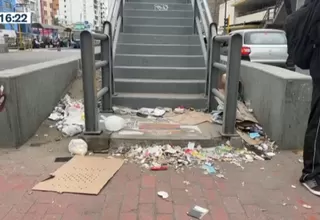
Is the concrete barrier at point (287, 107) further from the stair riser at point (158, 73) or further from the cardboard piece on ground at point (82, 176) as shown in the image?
the cardboard piece on ground at point (82, 176)

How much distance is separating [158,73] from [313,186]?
3.20 m

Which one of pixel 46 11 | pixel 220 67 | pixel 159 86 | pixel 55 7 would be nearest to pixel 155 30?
pixel 159 86

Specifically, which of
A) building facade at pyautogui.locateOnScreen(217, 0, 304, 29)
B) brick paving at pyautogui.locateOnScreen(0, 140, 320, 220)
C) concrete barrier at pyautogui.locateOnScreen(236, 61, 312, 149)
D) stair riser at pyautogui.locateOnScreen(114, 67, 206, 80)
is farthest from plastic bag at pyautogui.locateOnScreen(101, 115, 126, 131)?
building facade at pyautogui.locateOnScreen(217, 0, 304, 29)

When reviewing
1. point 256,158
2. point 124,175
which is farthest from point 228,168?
point 124,175

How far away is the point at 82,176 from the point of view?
9.63 ft

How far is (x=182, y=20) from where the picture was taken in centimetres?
698

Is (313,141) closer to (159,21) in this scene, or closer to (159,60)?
(159,60)

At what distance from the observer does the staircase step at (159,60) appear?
566 centimetres

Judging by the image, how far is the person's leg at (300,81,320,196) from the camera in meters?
2.70

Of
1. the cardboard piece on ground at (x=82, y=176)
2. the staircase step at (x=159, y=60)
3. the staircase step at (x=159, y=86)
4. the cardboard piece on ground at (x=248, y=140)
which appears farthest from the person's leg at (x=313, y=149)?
the staircase step at (x=159, y=60)

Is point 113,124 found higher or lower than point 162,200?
higher

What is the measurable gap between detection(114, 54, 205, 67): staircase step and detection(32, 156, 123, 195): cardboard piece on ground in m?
2.68

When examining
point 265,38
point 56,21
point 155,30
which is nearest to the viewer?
point 155,30

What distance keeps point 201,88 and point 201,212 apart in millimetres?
2941
